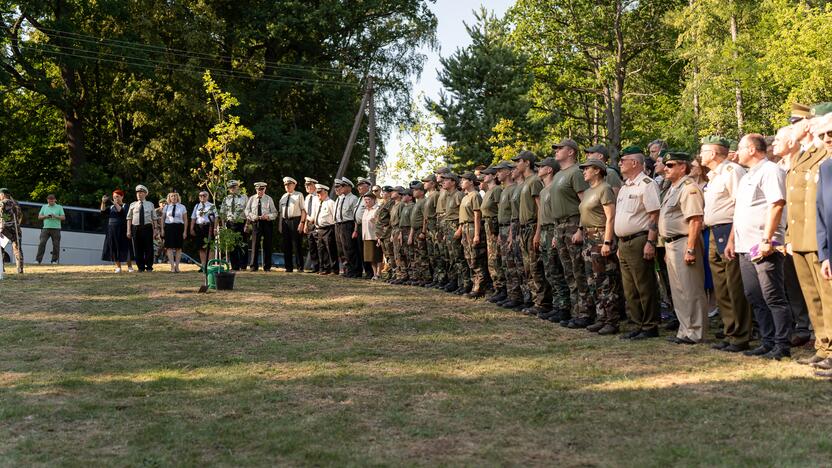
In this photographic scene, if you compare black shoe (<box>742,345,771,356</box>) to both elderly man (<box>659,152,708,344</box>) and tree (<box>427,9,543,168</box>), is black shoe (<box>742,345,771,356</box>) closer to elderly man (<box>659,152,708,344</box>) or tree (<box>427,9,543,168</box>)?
elderly man (<box>659,152,708,344</box>)

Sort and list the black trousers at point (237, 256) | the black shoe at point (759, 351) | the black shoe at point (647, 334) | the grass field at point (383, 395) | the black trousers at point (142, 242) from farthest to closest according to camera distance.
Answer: the black trousers at point (237, 256), the black trousers at point (142, 242), the black shoe at point (647, 334), the black shoe at point (759, 351), the grass field at point (383, 395)

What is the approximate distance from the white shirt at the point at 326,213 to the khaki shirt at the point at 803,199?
12.1 meters

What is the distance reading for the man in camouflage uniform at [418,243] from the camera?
15.9 meters

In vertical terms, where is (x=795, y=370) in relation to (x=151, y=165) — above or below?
below

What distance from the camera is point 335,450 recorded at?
17.3 feet

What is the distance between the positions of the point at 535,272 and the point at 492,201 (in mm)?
1785

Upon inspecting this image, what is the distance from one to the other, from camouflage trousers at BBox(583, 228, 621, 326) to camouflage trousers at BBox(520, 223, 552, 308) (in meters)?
1.50

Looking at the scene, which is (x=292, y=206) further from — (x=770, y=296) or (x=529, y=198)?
(x=770, y=296)

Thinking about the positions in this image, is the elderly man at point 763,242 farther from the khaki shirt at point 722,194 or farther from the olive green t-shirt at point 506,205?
the olive green t-shirt at point 506,205

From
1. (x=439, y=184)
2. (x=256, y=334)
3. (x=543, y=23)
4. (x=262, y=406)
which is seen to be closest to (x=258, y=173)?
(x=543, y=23)

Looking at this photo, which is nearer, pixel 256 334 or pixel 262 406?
pixel 262 406

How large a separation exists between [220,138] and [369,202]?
315cm

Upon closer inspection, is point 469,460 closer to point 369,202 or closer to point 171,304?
point 171,304

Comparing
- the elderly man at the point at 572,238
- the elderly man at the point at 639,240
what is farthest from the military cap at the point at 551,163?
the elderly man at the point at 639,240
